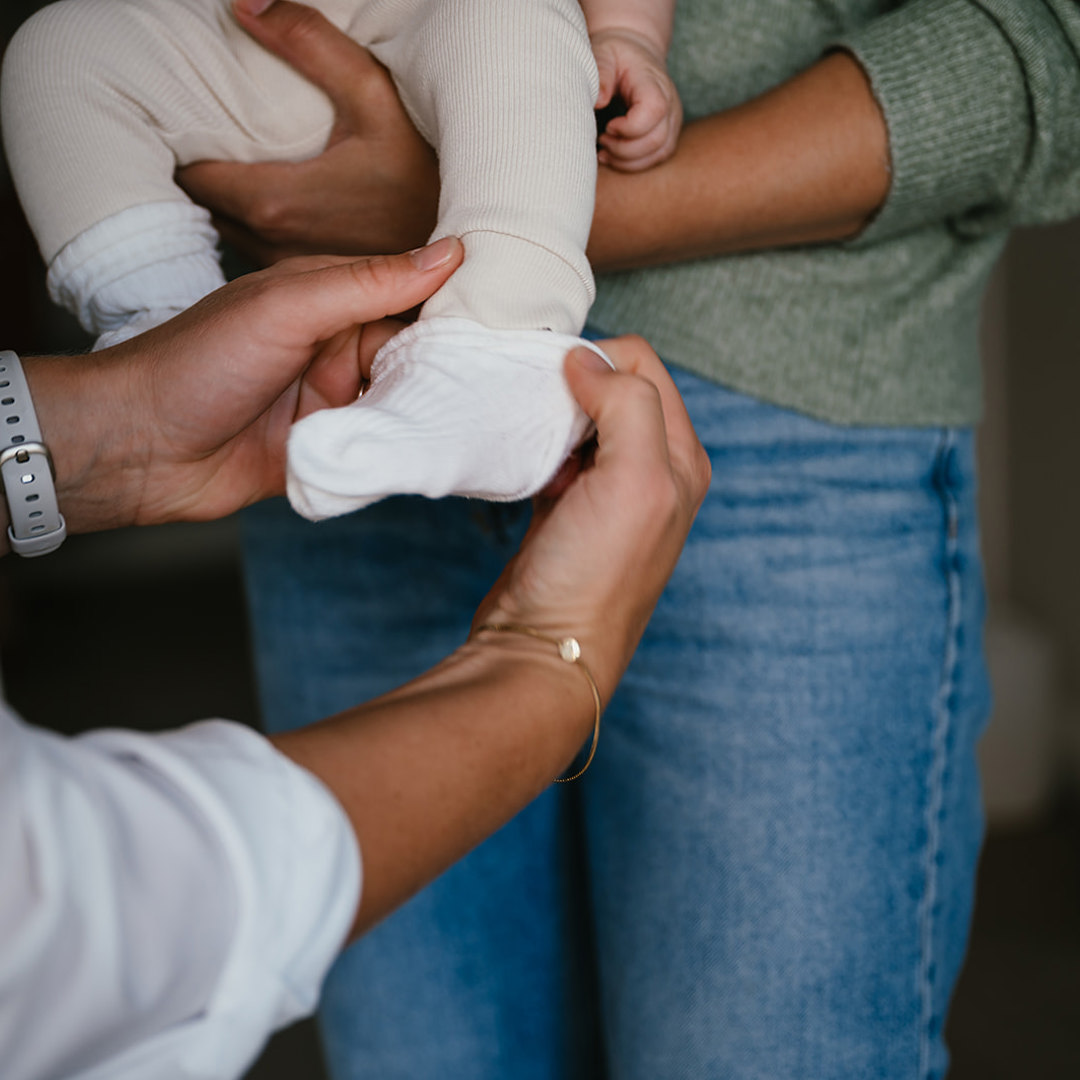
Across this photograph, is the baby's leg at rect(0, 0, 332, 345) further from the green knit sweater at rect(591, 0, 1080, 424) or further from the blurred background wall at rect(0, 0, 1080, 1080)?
the blurred background wall at rect(0, 0, 1080, 1080)

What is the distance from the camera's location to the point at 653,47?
2.40 feet

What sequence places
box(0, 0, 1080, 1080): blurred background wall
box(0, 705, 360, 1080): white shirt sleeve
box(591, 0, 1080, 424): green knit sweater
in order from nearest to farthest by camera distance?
box(0, 705, 360, 1080): white shirt sleeve, box(591, 0, 1080, 424): green knit sweater, box(0, 0, 1080, 1080): blurred background wall

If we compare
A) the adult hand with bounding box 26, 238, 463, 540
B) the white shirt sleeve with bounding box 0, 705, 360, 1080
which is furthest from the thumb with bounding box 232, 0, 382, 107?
the white shirt sleeve with bounding box 0, 705, 360, 1080

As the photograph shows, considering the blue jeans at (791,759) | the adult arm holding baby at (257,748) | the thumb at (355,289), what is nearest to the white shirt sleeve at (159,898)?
the adult arm holding baby at (257,748)

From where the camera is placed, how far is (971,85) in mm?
722

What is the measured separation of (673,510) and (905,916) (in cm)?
41

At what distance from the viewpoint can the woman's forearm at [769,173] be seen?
74 centimetres

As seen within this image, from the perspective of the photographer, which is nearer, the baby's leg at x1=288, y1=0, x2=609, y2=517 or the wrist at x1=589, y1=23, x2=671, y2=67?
the baby's leg at x1=288, y1=0, x2=609, y2=517

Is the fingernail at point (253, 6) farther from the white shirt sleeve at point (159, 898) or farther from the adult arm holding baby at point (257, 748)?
the white shirt sleeve at point (159, 898)

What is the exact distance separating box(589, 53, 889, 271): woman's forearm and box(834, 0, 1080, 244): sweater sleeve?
0.06 feet

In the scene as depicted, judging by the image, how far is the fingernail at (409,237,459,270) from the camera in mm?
603

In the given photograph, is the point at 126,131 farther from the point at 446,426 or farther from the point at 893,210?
the point at 893,210

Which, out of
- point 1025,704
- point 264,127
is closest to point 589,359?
point 264,127

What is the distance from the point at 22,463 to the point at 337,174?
0.33 meters
